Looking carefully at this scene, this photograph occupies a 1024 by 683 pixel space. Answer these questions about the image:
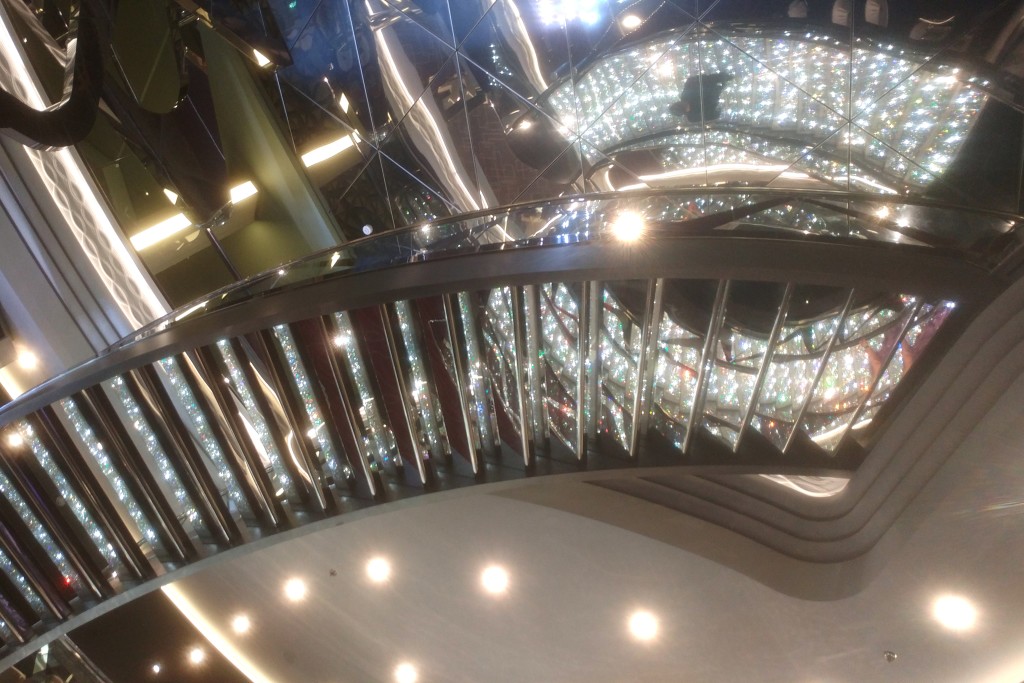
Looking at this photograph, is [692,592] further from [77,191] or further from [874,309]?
[77,191]

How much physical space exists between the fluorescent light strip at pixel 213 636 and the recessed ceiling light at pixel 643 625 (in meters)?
3.36

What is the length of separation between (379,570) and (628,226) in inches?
151

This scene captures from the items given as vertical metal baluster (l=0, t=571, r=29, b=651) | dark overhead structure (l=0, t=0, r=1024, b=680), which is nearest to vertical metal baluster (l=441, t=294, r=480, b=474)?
dark overhead structure (l=0, t=0, r=1024, b=680)

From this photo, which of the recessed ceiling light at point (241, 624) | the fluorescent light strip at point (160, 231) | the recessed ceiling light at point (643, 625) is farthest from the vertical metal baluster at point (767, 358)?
A: the fluorescent light strip at point (160, 231)

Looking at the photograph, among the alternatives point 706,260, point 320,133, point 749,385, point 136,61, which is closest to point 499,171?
point 320,133

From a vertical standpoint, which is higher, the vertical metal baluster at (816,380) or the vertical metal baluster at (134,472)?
the vertical metal baluster at (816,380)

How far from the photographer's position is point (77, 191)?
5.39 meters

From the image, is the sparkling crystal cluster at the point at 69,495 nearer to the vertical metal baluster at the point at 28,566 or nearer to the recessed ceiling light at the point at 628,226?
the vertical metal baluster at the point at 28,566

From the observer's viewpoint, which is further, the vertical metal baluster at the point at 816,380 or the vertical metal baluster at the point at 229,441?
the vertical metal baluster at the point at 229,441

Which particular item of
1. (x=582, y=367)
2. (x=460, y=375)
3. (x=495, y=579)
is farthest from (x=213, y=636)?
(x=582, y=367)

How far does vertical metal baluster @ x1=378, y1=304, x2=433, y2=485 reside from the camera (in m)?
3.56

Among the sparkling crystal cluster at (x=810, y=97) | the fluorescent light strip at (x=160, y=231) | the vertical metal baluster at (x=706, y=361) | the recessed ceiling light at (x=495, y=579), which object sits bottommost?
the recessed ceiling light at (x=495, y=579)

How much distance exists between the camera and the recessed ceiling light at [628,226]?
9.75 ft

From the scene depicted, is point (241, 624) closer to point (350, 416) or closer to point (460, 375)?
point (350, 416)
